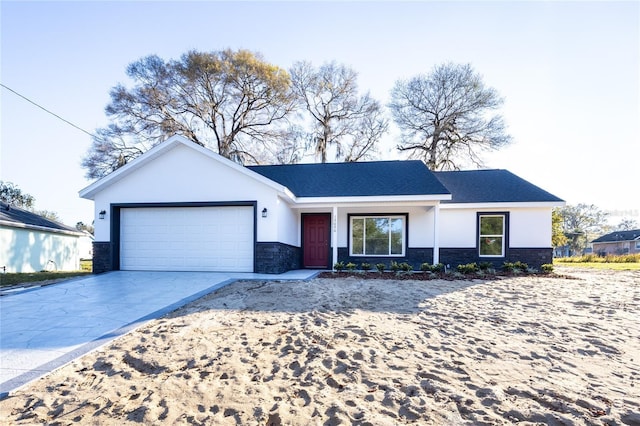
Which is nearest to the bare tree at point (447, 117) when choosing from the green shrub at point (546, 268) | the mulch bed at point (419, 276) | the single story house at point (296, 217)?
the single story house at point (296, 217)

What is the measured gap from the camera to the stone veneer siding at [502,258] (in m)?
13.1

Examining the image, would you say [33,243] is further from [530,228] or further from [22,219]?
[530,228]

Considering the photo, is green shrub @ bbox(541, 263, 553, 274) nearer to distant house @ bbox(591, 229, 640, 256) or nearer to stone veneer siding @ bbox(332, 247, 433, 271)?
stone veneer siding @ bbox(332, 247, 433, 271)

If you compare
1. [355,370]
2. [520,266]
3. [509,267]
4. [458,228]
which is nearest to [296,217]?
[458,228]

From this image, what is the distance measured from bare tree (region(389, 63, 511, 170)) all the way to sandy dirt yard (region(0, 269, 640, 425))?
1864 centimetres

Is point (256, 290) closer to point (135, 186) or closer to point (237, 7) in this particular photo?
point (135, 186)

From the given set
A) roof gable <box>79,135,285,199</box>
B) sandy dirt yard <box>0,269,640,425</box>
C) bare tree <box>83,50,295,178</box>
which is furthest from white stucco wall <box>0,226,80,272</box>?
sandy dirt yard <box>0,269,640,425</box>

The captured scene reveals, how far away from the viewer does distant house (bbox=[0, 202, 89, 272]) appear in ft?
53.8

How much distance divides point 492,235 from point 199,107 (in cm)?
1926

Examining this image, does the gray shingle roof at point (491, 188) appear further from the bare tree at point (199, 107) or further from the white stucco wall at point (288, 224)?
the bare tree at point (199, 107)

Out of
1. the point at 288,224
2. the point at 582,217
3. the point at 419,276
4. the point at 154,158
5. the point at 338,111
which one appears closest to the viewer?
the point at 419,276

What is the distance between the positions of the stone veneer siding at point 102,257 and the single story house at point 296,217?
3 centimetres

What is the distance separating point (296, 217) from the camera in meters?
13.6

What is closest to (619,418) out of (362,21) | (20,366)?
(20,366)
